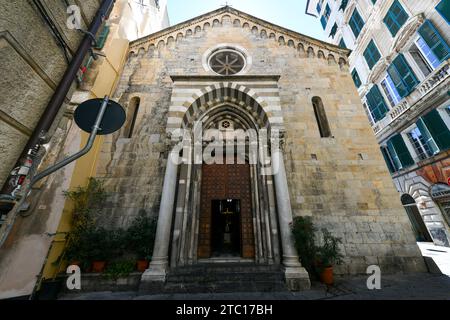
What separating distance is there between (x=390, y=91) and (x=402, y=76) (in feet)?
3.90

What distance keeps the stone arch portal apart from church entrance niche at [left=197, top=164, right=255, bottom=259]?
0.09 ft

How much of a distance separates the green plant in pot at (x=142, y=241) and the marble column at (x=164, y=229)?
0.93ft

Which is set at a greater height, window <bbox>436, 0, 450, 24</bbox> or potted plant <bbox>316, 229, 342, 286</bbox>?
window <bbox>436, 0, 450, 24</bbox>

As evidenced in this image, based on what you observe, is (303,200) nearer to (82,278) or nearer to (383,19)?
(82,278)

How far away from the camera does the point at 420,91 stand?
954 centimetres

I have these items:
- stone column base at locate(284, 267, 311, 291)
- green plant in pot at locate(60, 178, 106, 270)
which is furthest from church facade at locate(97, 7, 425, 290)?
green plant in pot at locate(60, 178, 106, 270)

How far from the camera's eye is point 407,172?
36.3 feet

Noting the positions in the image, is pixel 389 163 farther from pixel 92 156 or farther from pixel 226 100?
pixel 92 156

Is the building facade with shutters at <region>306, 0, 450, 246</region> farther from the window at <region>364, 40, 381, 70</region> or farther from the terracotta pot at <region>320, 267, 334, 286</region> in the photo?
the terracotta pot at <region>320, 267, 334, 286</region>

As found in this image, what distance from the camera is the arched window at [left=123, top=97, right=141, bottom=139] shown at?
22.0ft

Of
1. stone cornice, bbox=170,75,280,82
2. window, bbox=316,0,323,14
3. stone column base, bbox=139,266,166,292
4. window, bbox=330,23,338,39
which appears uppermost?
window, bbox=316,0,323,14

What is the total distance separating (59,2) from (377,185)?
9949 millimetres

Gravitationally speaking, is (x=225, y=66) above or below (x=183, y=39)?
below
